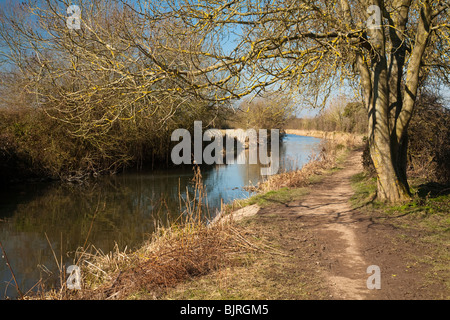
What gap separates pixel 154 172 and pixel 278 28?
14.4m

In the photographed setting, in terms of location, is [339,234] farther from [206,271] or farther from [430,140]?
[430,140]

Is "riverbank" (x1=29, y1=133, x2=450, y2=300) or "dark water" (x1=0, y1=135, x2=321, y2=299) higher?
"riverbank" (x1=29, y1=133, x2=450, y2=300)

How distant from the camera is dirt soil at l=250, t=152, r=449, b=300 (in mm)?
3834

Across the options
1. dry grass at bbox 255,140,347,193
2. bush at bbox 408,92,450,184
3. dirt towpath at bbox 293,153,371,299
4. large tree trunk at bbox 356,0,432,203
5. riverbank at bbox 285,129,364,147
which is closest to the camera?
dirt towpath at bbox 293,153,371,299

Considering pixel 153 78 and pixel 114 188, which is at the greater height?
pixel 153 78

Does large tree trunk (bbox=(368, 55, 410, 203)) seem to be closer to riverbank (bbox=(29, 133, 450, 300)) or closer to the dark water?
riverbank (bbox=(29, 133, 450, 300))

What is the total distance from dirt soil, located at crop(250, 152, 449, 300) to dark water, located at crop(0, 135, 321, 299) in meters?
2.13

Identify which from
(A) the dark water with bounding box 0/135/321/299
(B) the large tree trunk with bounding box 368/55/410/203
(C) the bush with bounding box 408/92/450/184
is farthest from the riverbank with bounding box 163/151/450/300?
(C) the bush with bounding box 408/92/450/184

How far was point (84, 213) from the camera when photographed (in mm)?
11211

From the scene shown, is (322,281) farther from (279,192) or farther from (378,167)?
(279,192)

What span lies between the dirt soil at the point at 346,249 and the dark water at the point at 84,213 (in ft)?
6.98

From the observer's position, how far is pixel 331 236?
19.5ft

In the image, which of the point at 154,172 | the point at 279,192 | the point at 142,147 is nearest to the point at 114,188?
the point at 154,172

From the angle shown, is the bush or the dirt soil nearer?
the dirt soil
